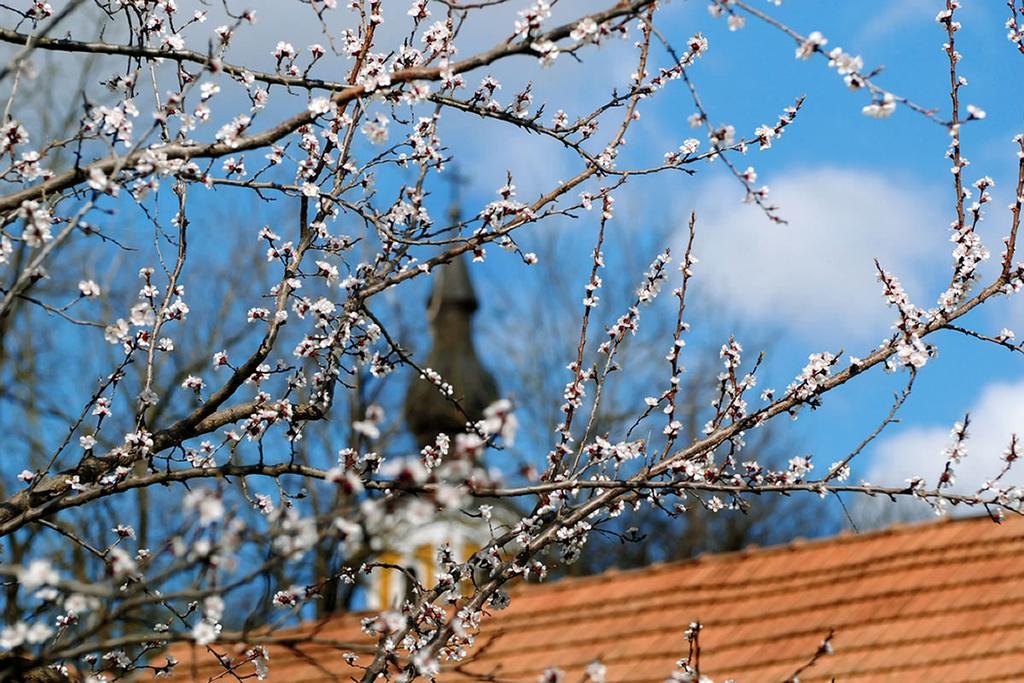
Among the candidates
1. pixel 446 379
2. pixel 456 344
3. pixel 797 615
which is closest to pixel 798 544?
pixel 797 615

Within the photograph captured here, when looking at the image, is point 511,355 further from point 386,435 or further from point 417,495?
point 417,495

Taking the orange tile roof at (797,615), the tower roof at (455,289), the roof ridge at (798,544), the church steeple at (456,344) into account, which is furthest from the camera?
the tower roof at (455,289)

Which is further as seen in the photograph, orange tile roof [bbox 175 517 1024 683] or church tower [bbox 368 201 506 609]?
church tower [bbox 368 201 506 609]

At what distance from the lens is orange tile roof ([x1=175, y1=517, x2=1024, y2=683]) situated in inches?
327

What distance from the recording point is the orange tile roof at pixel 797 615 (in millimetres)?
8305

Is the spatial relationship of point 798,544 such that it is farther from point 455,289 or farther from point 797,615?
point 455,289

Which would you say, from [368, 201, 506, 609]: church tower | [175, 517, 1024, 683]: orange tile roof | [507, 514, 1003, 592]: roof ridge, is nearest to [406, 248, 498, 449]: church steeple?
[368, 201, 506, 609]: church tower

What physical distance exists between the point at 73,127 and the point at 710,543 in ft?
51.3

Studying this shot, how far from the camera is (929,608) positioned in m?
8.76

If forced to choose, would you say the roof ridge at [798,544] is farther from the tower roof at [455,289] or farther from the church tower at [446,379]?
the tower roof at [455,289]

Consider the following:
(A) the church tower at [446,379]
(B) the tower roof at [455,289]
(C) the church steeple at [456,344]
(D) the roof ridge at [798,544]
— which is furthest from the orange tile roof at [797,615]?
(B) the tower roof at [455,289]

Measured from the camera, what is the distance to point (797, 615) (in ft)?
30.3

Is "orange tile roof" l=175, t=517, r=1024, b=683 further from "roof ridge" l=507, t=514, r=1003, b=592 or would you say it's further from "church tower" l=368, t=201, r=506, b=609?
"church tower" l=368, t=201, r=506, b=609

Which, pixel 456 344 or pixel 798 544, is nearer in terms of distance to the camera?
pixel 798 544
